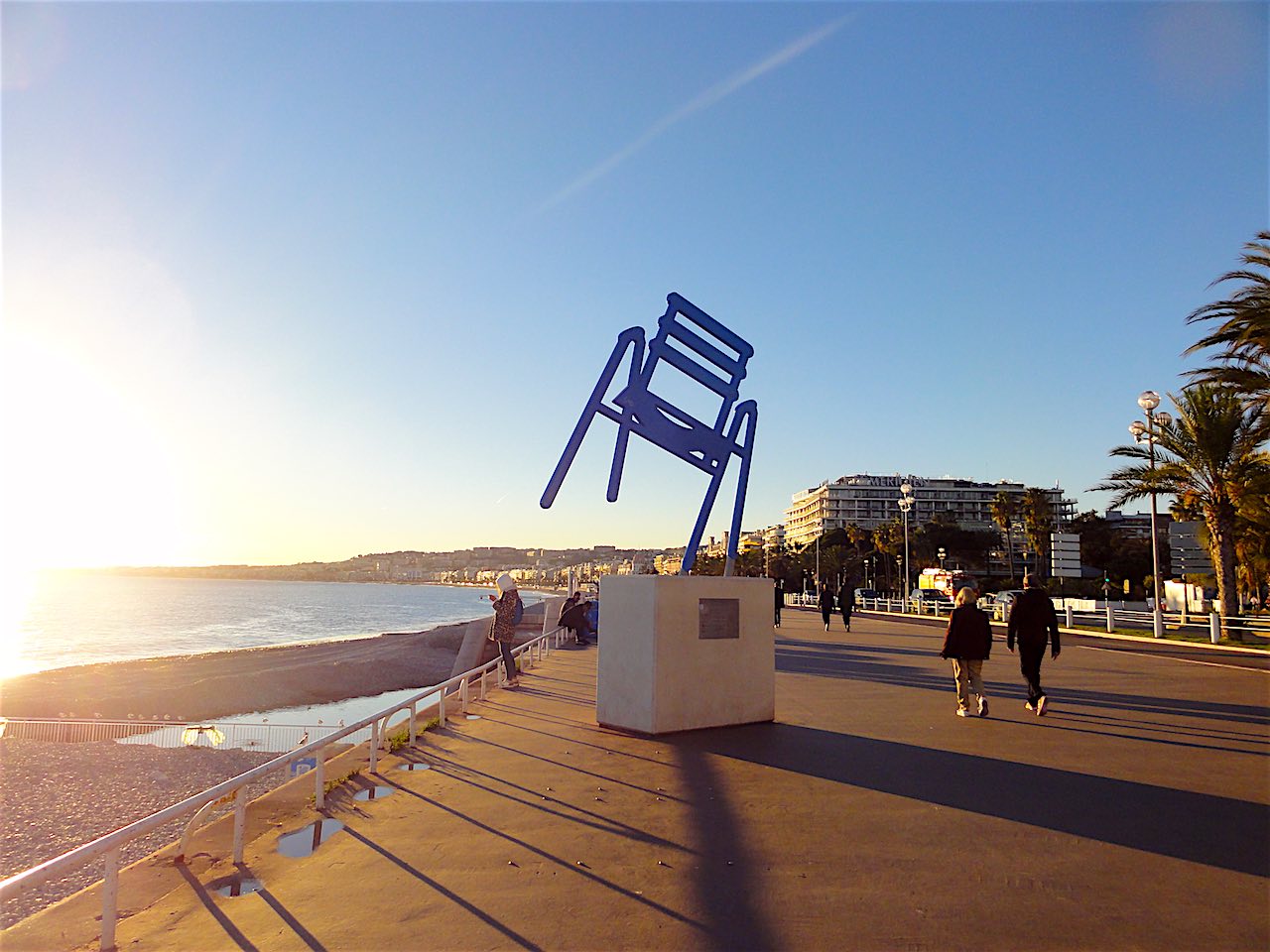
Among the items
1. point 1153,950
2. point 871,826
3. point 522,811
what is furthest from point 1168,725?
point 522,811

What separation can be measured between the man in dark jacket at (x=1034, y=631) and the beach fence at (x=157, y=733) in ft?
45.5

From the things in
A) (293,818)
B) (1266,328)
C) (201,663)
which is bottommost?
(201,663)

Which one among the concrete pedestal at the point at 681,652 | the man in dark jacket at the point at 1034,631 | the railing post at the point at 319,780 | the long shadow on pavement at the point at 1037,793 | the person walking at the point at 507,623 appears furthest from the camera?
the person walking at the point at 507,623

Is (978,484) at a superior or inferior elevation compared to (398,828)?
superior

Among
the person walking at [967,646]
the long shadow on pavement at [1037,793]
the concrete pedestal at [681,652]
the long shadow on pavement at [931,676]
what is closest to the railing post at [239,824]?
the long shadow on pavement at [1037,793]

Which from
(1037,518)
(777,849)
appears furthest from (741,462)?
(1037,518)

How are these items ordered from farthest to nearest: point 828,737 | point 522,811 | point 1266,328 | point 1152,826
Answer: point 1266,328 → point 828,737 → point 522,811 → point 1152,826

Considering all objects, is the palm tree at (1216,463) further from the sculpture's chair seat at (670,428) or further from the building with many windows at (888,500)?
the building with many windows at (888,500)

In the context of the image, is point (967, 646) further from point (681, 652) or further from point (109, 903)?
point (109, 903)

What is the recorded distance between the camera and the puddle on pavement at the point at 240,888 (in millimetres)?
4176

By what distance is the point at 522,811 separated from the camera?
5488 mm

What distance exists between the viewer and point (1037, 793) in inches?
231

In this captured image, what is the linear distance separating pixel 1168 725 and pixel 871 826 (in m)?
5.72

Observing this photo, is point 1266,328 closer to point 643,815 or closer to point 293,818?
point 643,815
